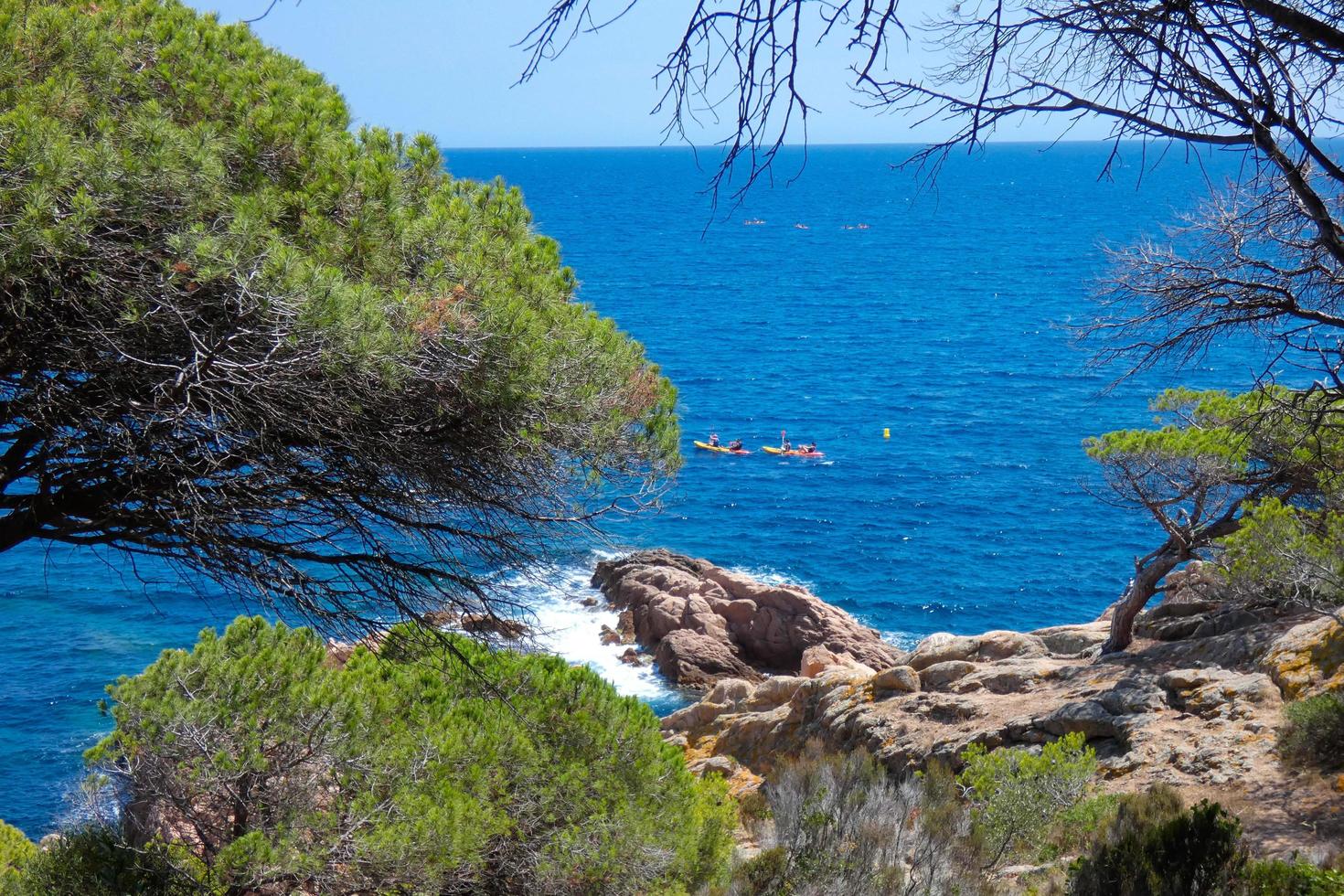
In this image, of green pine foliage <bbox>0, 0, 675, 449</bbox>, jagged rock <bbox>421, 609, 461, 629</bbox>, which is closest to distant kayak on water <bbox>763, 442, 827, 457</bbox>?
jagged rock <bbox>421, 609, 461, 629</bbox>

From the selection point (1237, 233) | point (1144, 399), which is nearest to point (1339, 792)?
point (1237, 233)

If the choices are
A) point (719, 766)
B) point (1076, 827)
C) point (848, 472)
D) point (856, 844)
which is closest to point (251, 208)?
point (856, 844)

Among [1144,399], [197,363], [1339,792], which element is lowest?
[1339,792]

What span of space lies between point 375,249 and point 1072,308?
7064 centimetres

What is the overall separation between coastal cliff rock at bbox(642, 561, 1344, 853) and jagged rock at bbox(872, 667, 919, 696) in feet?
0.06

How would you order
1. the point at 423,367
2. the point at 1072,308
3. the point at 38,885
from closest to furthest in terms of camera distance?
1. the point at 423,367
2. the point at 38,885
3. the point at 1072,308

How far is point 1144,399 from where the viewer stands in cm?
4659

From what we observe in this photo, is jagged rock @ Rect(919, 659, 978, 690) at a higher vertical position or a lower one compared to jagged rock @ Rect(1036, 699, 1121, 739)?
higher

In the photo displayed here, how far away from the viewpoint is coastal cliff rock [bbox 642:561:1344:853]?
31.9ft

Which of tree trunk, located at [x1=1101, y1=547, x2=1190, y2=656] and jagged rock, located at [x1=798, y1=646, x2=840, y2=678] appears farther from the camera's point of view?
jagged rock, located at [x1=798, y1=646, x2=840, y2=678]

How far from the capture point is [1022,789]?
943cm

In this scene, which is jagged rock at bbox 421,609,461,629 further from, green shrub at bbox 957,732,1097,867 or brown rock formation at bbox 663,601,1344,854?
brown rock formation at bbox 663,601,1344,854

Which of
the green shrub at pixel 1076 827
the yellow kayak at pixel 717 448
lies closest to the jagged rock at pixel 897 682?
the green shrub at pixel 1076 827

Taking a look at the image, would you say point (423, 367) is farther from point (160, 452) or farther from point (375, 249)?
point (160, 452)
